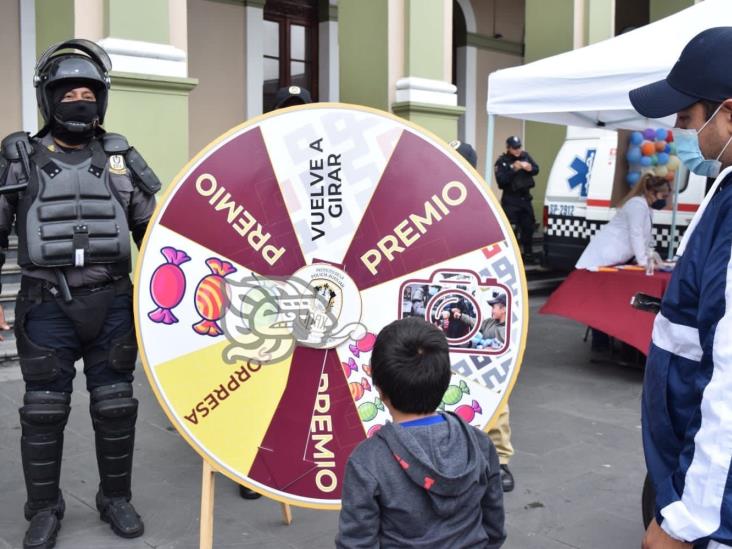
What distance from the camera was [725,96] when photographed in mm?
1729

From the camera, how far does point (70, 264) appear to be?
3.31 meters

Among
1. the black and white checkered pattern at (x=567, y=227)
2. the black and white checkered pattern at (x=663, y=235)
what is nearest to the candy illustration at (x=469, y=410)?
the black and white checkered pattern at (x=663, y=235)

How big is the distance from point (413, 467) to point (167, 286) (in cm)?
120

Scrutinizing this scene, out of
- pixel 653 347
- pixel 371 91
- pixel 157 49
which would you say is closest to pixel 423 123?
pixel 371 91

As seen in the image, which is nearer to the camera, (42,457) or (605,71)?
(42,457)

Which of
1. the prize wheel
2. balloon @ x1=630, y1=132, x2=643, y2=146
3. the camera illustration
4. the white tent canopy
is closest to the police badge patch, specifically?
the prize wheel

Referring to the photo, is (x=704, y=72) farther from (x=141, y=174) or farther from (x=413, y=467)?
(x=141, y=174)

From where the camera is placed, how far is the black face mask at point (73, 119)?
3.28 meters

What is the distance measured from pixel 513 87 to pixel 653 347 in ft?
16.1

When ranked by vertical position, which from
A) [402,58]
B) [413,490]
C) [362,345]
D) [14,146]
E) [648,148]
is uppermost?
[402,58]

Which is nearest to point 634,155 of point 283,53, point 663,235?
point 663,235

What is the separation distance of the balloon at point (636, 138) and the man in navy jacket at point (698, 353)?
20.2 feet

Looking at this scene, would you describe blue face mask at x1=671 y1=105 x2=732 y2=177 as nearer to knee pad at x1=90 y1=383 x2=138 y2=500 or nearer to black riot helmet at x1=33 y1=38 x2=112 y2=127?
black riot helmet at x1=33 y1=38 x2=112 y2=127

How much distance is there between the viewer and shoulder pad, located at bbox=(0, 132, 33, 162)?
327 centimetres
